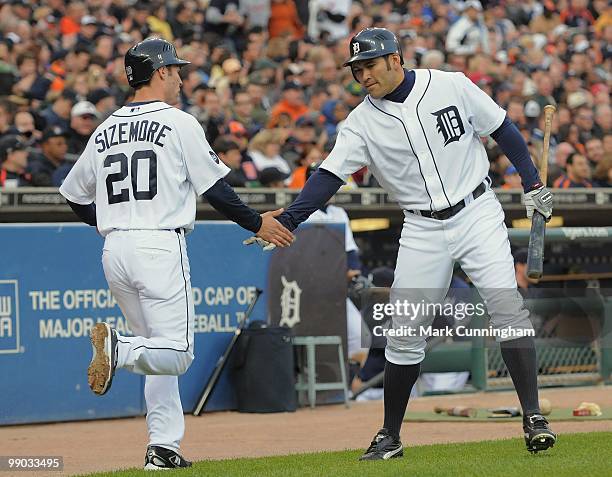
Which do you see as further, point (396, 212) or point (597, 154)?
point (597, 154)

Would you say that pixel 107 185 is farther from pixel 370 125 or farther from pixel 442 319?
pixel 442 319

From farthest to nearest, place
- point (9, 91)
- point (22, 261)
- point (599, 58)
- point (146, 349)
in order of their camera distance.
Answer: point (599, 58), point (9, 91), point (22, 261), point (146, 349)

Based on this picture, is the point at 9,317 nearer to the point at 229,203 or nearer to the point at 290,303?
the point at 290,303

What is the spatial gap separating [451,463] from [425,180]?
1447 mm

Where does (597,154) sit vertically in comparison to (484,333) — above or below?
above

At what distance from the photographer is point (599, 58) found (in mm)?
20391

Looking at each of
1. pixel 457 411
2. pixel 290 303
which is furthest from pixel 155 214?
pixel 290 303

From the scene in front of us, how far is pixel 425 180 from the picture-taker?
6.61 metres

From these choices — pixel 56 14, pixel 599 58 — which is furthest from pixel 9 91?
pixel 599 58

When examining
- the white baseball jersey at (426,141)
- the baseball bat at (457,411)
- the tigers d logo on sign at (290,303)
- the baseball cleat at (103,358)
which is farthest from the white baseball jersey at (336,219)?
the baseball cleat at (103,358)

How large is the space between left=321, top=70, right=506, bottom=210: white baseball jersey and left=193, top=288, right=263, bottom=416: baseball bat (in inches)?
138

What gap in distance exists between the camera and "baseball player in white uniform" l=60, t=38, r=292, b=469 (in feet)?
20.6

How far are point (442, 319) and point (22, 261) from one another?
A: 380cm

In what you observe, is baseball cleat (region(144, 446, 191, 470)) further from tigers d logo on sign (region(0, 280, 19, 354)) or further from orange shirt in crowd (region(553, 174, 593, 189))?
orange shirt in crowd (region(553, 174, 593, 189))
